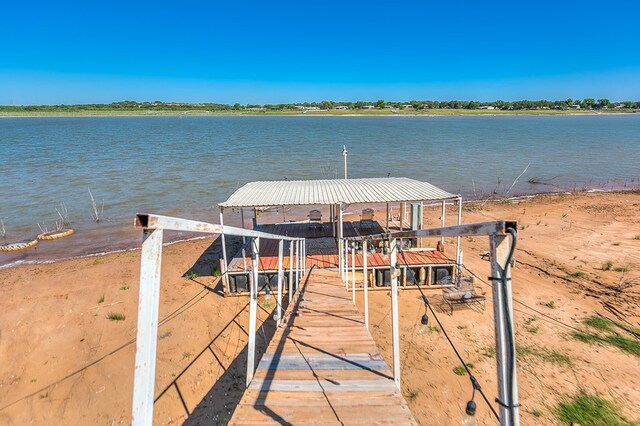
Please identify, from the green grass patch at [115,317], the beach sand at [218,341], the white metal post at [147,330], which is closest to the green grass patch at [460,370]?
the beach sand at [218,341]

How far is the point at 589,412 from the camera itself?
230 inches

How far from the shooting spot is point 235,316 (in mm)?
9359

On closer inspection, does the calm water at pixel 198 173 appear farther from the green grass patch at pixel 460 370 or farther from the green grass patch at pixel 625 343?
the green grass patch at pixel 625 343

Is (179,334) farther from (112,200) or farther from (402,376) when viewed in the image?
(112,200)

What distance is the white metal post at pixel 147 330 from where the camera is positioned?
56.1 inches

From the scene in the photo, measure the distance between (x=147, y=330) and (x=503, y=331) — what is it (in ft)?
5.45

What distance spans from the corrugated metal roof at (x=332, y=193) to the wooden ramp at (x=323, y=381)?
5583mm

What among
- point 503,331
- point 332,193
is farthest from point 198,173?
point 503,331

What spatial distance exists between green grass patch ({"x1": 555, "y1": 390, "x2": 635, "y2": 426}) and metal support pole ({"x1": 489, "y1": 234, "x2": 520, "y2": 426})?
5817 millimetres

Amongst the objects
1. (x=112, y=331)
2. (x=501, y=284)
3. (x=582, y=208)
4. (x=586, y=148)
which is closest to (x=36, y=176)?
(x=112, y=331)

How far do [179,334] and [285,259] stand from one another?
3.77 metres

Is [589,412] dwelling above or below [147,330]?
below

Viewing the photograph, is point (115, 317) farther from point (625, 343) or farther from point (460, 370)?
point (625, 343)

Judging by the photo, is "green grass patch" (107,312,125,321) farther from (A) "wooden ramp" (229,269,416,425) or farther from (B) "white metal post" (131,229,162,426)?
(B) "white metal post" (131,229,162,426)
